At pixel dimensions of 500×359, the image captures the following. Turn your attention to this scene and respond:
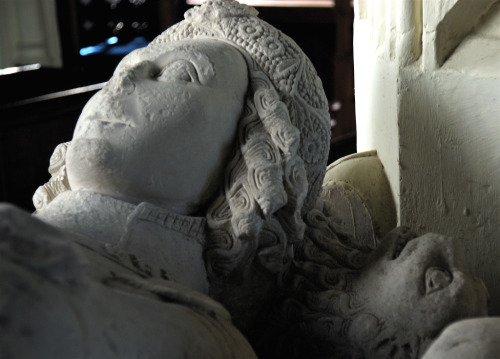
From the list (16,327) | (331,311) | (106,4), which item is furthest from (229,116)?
(106,4)

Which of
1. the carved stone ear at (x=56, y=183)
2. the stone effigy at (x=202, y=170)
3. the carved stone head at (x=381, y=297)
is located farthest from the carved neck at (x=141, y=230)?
the carved stone head at (x=381, y=297)

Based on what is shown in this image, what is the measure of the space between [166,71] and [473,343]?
0.84m

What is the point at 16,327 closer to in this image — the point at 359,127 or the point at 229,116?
the point at 229,116

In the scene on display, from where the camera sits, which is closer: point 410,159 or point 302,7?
point 410,159

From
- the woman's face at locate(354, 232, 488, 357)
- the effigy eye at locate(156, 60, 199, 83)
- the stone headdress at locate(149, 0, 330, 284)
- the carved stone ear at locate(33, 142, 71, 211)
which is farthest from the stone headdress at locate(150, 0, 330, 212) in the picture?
the carved stone ear at locate(33, 142, 71, 211)

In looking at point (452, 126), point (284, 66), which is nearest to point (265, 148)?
point (284, 66)

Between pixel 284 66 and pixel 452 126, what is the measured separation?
0.48 metres

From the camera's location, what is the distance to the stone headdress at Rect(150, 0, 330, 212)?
5.63 ft

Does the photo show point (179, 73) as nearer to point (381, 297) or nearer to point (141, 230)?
point (141, 230)

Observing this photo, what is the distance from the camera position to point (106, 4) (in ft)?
15.7

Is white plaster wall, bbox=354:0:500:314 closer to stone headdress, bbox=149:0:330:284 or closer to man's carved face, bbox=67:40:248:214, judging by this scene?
stone headdress, bbox=149:0:330:284

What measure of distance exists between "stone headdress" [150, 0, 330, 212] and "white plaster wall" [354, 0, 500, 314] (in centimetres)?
32

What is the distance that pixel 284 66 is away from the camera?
1715mm

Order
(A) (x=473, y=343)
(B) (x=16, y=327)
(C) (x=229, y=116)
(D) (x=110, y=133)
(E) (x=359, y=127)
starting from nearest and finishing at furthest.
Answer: (B) (x=16, y=327) < (A) (x=473, y=343) < (D) (x=110, y=133) < (C) (x=229, y=116) < (E) (x=359, y=127)
